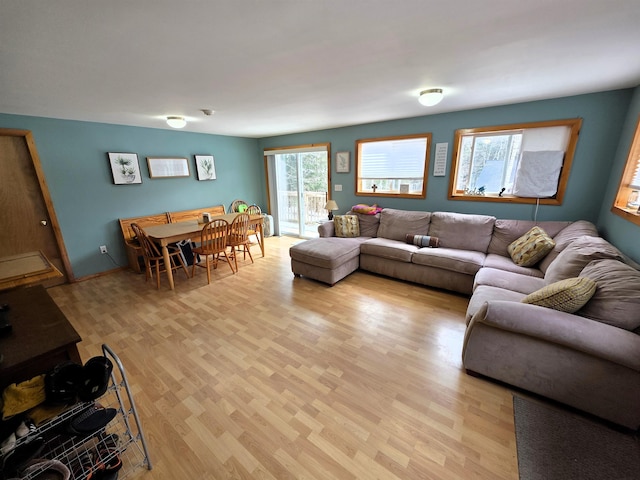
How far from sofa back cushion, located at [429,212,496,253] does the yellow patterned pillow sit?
1590 mm

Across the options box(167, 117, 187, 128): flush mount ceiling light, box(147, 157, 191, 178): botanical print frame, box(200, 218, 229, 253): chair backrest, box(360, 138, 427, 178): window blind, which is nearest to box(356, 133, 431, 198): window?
box(360, 138, 427, 178): window blind

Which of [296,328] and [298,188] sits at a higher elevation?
[298,188]

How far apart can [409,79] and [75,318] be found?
4.05 metres

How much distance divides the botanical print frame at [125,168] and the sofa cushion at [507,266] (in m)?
5.01

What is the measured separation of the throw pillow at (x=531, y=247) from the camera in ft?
8.20

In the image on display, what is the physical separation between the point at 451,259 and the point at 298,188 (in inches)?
137

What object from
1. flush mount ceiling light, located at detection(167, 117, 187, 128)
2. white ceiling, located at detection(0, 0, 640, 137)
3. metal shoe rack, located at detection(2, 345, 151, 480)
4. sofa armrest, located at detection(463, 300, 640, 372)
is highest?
white ceiling, located at detection(0, 0, 640, 137)

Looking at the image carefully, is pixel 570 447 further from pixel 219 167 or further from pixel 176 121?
pixel 219 167

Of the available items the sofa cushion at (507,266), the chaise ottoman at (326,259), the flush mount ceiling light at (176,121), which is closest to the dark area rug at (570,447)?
the sofa cushion at (507,266)

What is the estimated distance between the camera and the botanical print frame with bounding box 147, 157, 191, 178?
4.02m

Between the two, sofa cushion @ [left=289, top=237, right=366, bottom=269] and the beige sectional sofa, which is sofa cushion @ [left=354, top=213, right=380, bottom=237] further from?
the beige sectional sofa

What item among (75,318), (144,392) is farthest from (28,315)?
(75,318)

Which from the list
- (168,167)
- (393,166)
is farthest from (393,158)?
(168,167)

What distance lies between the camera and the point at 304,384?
174 cm
